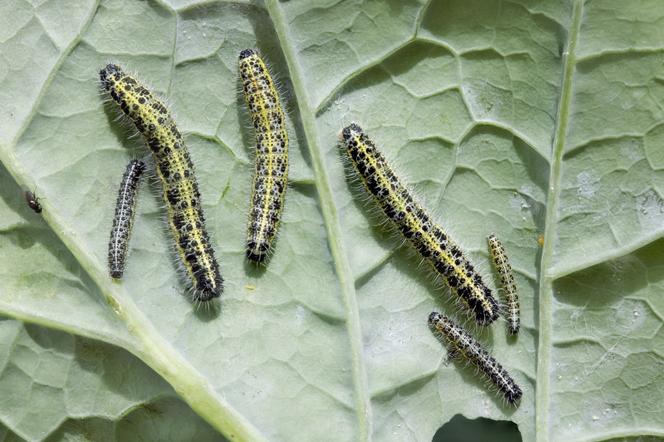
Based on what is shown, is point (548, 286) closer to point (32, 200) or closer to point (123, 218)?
point (123, 218)

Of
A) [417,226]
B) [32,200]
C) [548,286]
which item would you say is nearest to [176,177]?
[32,200]

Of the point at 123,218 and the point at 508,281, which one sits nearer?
the point at 123,218

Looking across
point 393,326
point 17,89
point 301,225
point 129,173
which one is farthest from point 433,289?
point 17,89

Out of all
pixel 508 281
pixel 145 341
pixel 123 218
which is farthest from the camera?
pixel 508 281

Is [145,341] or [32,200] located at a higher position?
[32,200]

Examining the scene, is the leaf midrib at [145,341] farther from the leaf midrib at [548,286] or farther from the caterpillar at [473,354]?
the leaf midrib at [548,286]

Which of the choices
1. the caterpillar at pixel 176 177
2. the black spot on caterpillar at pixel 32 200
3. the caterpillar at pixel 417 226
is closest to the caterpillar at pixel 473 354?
the caterpillar at pixel 417 226

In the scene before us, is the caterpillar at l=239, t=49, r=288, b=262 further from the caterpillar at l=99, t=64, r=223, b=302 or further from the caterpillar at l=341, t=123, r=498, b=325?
the caterpillar at l=341, t=123, r=498, b=325
